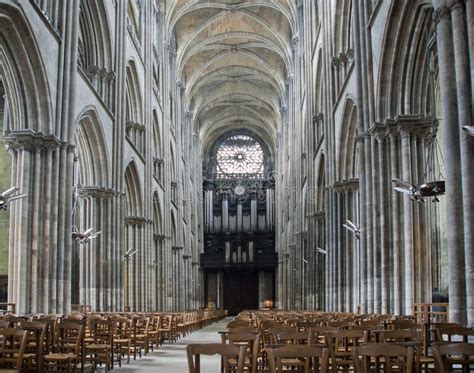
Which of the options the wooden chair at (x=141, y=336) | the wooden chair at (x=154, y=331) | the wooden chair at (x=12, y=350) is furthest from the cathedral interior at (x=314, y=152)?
the wooden chair at (x=12, y=350)

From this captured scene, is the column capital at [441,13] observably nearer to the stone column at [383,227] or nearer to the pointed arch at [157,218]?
the stone column at [383,227]

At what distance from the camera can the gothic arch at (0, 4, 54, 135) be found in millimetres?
19062

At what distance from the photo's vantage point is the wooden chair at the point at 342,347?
882 centimetres

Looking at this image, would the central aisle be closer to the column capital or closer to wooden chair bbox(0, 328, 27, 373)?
wooden chair bbox(0, 328, 27, 373)

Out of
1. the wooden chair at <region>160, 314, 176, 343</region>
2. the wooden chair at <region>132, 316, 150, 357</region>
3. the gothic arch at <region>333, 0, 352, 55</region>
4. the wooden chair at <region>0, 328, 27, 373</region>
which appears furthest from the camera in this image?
the gothic arch at <region>333, 0, 352, 55</region>

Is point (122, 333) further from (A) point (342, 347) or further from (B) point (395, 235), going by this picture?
(B) point (395, 235)

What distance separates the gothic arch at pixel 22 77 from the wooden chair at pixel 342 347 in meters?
12.9

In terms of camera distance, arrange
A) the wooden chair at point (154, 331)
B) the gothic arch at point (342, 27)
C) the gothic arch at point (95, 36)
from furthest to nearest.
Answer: the gothic arch at point (342, 27) < the gothic arch at point (95, 36) < the wooden chair at point (154, 331)

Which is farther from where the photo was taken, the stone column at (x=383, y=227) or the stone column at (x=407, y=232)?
the stone column at (x=383, y=227)

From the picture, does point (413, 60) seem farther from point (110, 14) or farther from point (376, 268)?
point (110, 14)

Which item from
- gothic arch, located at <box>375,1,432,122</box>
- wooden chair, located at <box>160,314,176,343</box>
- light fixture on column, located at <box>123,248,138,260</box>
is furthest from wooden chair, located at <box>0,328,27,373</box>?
light fixture on column, located at <box>123,248,138,260</box>

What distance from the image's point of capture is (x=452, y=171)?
13000 mm

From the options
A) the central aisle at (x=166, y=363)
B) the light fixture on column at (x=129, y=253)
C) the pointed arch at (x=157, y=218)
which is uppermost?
the pointed arch at (x=157, y=218)

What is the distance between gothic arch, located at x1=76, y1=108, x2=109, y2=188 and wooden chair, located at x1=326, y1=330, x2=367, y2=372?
1858cm
